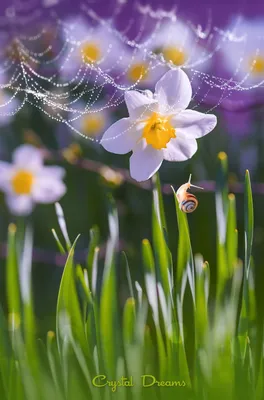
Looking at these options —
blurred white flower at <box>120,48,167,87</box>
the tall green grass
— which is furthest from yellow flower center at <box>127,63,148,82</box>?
the tall green grass

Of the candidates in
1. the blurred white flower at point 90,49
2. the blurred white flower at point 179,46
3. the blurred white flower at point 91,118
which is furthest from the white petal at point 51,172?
the blurred white flower at point 179,46

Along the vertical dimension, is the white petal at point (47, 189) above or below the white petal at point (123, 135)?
below

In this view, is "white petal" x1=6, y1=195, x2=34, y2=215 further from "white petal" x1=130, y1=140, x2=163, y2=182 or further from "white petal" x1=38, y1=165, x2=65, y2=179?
"white petal" x1=130, y1=140, x2=163, y2=182

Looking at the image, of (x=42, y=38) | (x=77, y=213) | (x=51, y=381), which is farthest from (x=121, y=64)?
(x=51, y=381)

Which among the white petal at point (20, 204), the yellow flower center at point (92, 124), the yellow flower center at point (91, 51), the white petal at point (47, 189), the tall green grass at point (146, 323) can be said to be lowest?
the tall green grass at point (146, 323)

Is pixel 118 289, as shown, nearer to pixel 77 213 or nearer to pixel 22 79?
pixel 77 213

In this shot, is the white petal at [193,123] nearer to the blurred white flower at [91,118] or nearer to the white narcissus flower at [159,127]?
the white narcissus flower at [159,127]
